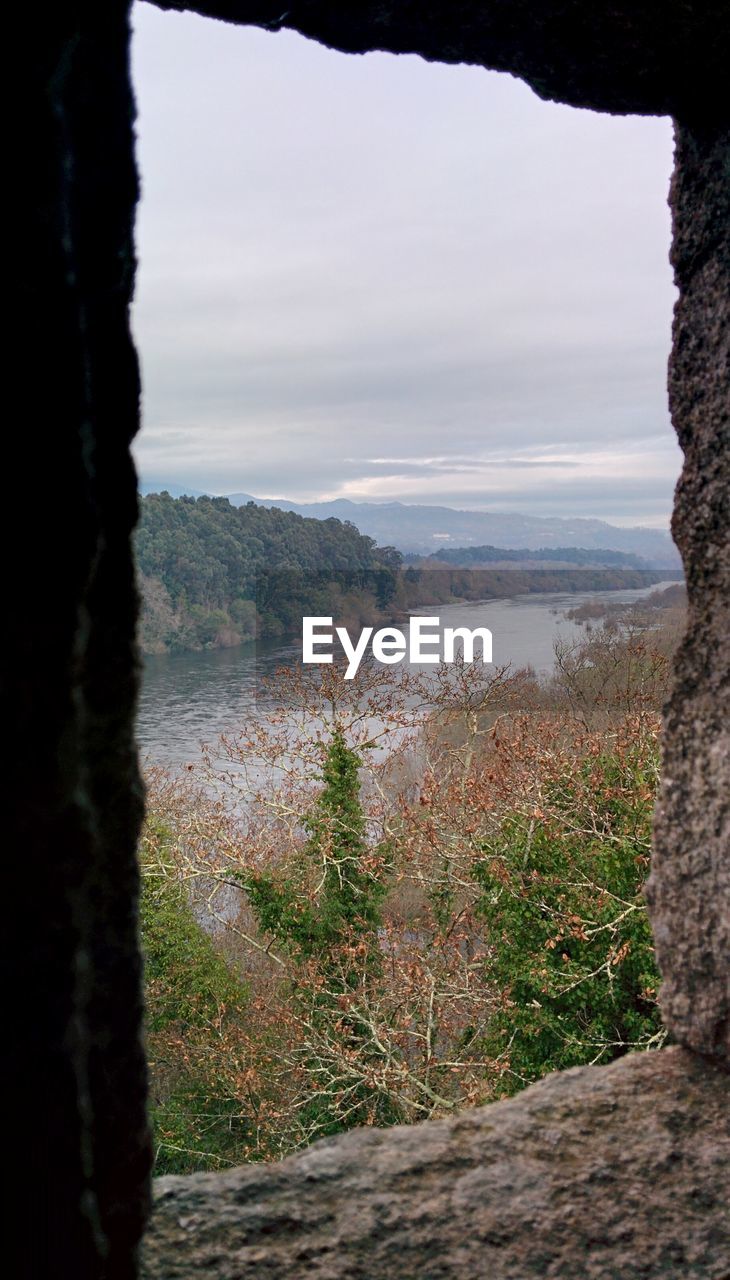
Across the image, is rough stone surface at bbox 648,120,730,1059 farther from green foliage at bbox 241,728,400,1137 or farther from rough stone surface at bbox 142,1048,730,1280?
green foliage at bbox 241,728,400,1137

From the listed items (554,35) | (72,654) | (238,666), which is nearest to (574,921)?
(554,35)

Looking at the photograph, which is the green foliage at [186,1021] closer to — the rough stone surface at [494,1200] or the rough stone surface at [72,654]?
the rough stone surface at [494,1200]

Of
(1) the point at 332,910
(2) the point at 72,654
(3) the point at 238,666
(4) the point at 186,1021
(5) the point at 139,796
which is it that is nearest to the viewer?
(2) the point at 72,654

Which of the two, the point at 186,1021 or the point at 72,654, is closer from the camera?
the point at 72,654

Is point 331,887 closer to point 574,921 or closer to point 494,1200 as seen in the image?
point 574,921

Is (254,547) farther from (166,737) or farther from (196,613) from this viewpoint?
(166,737)

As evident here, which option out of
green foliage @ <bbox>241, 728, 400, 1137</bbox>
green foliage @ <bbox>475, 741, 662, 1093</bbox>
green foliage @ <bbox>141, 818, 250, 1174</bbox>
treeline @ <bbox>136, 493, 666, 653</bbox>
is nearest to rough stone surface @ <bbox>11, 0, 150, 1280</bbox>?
green foliage @ <bbox>475, 741, 662, 1093</bbox>

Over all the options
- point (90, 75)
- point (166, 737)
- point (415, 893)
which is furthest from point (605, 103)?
point (166, 737)
